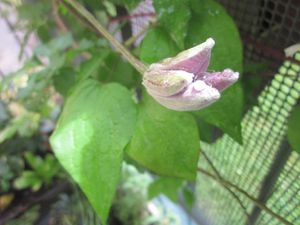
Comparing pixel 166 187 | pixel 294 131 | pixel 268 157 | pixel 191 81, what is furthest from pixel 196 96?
pixel 166 187

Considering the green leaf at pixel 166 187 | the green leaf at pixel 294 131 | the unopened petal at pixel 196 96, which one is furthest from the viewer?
the green leaf at pixel 166 187

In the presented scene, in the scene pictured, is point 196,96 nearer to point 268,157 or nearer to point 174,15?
point 174,15

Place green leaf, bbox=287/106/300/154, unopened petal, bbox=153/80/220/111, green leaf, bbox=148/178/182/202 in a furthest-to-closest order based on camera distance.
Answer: green leaf, bbox=148/178/182/202
green leaf, bbox=287/106/300/154
unopened petal, bbox=153/80/220/111

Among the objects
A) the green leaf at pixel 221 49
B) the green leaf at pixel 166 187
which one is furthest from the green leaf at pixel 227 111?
the green leaf at pixel 166 187

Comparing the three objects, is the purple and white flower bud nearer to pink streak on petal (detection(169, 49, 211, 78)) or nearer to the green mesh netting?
pink streak on petal (detection(169, 49, 211, 78))

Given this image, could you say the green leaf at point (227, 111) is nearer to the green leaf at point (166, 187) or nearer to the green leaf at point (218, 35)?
the green leaf at point (218, 35)

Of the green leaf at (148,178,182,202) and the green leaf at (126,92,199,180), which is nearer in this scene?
the green leaf at (126,92,199,180)

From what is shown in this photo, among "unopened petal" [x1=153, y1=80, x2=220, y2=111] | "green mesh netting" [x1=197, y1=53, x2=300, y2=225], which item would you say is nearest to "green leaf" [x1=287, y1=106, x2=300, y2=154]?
"green mesh netting" [x1=197, y1=53, x2=300, y2=225]

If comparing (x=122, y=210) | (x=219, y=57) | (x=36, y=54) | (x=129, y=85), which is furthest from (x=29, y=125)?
(x=219, y=57)

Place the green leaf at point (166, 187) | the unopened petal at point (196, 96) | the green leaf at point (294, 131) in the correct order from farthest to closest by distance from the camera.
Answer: the green leaf at point (166, 187), the green leaf at point (294, 131), the unopened petal at point (196, 96)

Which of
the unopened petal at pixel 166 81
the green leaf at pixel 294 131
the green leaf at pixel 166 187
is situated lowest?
the green leaf at pixel 166 187
